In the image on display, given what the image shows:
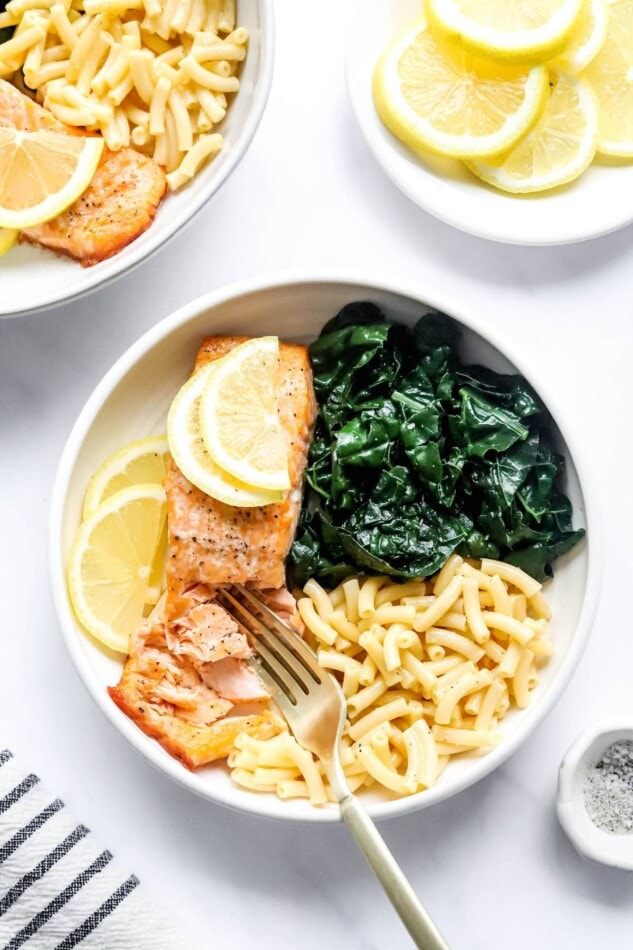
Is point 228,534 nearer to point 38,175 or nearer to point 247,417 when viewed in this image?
point 247,417


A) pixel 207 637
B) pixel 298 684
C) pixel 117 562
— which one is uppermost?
pixel 117 562

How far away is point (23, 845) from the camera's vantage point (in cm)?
298

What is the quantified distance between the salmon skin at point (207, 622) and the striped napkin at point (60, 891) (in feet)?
1.72

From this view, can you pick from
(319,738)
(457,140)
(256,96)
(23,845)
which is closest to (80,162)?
(256,96)

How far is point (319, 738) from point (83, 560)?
832mm

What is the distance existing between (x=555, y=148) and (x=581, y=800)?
6.41ft

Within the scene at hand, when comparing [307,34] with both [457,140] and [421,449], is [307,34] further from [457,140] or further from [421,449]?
[421,449]

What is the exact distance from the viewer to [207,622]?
285 centimetres

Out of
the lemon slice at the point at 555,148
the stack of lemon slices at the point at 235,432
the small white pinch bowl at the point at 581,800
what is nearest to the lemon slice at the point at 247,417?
the stack of lemon slices at the point at 235,432

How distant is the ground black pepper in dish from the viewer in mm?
2953

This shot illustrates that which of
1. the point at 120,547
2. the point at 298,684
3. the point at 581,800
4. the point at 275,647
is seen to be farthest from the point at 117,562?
the point at 581,800

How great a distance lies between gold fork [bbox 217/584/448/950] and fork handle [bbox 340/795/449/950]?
20mm

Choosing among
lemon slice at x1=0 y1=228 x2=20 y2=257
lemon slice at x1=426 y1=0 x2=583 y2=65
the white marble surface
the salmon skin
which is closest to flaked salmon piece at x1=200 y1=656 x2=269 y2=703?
the salmon skin

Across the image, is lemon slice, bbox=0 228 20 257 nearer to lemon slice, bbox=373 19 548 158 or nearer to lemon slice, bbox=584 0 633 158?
lemon slice, bbox=373 19 548 158
